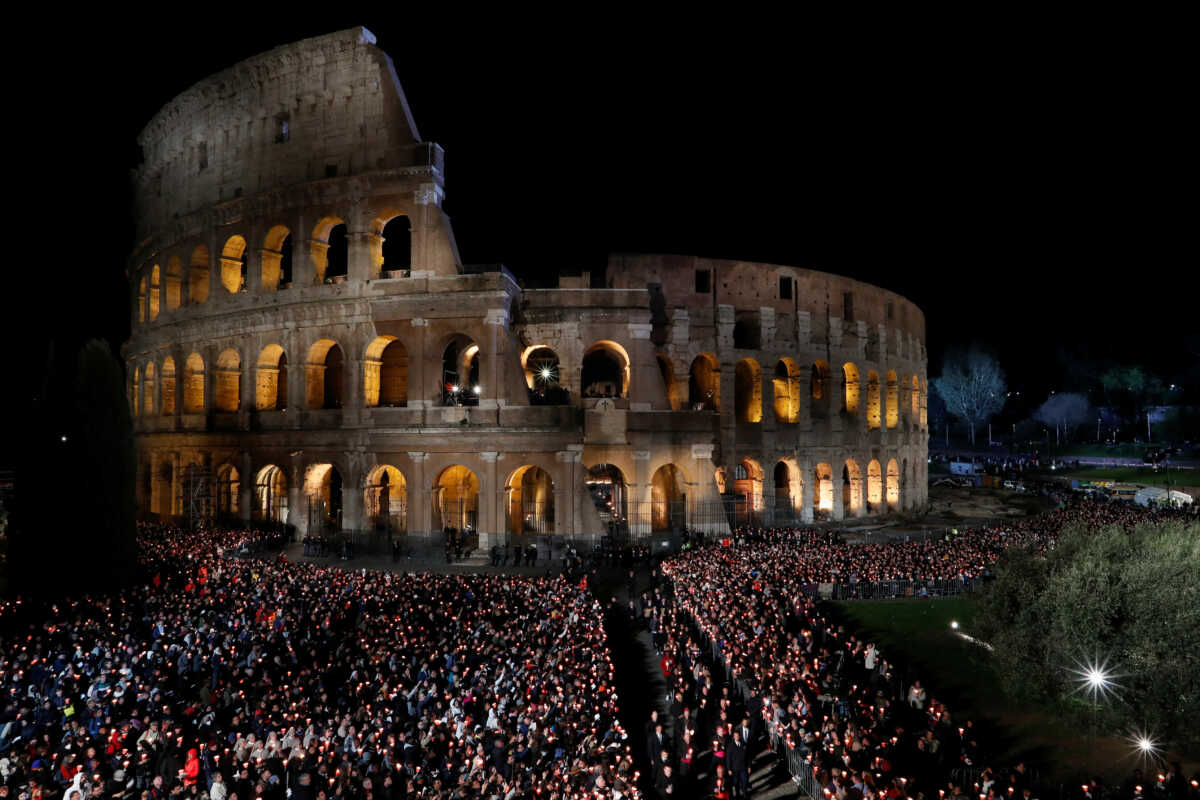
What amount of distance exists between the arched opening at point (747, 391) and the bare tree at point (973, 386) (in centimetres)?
5914

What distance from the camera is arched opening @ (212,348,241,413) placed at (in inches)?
1383

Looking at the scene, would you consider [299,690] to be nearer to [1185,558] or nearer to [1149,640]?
[1149,640]

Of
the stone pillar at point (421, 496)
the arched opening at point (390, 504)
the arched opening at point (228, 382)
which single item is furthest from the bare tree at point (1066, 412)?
the arched opening at point (228, 382)

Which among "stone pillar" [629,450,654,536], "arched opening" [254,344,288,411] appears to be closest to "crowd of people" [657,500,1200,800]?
"stone pillar" [629,450,654,536]

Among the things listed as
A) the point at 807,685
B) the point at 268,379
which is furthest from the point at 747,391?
the point at 807,685

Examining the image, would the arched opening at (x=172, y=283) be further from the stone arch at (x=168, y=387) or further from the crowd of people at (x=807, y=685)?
the crowd of people at (x=807, y=685)

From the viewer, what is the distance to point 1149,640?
1253cm

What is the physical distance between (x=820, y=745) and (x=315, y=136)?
105 ft

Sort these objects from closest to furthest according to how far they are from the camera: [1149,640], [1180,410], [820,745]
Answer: [820,745] → [1149,640] → [1180,410]

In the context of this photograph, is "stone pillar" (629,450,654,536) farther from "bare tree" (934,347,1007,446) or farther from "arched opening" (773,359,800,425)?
"bare tree" (934,347,1007,446)

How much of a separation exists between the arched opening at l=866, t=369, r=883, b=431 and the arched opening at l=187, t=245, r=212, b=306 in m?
36.1

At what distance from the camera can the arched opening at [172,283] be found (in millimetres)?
37719

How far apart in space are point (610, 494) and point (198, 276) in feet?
79.6

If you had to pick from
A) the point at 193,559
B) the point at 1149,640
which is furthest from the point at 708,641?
the point at 193,559
